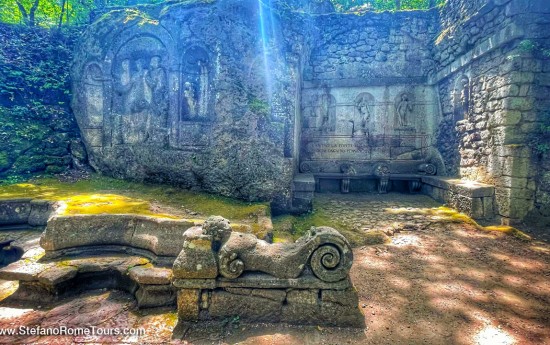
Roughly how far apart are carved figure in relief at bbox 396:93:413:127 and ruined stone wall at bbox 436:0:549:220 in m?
1.51

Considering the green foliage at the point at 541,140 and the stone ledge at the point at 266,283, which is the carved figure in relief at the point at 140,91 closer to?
the stone ledge at the point at 266,283

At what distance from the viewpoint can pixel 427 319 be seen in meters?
2.75

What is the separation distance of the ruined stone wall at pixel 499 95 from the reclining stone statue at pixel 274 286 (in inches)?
189

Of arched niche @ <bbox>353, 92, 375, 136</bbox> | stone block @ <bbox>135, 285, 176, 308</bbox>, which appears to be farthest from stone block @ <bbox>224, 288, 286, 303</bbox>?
arched niche @ <bbox>353, 92, 375, 136</bbox>

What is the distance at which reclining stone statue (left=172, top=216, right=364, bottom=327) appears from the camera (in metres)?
2.66

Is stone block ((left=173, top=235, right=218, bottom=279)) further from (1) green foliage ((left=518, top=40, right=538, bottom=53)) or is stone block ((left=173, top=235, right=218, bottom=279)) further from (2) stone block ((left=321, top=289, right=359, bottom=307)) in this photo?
(1) green foliage ((left=518, top=40, right=538, bottom=53))

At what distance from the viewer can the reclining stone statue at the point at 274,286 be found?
8.73 ft

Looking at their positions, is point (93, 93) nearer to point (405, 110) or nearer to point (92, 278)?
point (92, 278)

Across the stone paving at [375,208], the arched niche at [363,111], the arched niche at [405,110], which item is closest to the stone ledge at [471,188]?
the stone paving at [375,208]

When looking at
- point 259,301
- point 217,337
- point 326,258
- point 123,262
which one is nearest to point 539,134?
point 326,258

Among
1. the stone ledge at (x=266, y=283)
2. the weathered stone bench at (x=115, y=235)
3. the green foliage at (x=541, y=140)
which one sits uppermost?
the green foliage at (x=541, y=140)

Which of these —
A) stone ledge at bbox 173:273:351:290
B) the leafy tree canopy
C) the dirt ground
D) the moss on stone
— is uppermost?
the leafy tree canopy

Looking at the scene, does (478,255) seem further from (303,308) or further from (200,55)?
(200,55)

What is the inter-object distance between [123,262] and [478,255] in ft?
17.9
